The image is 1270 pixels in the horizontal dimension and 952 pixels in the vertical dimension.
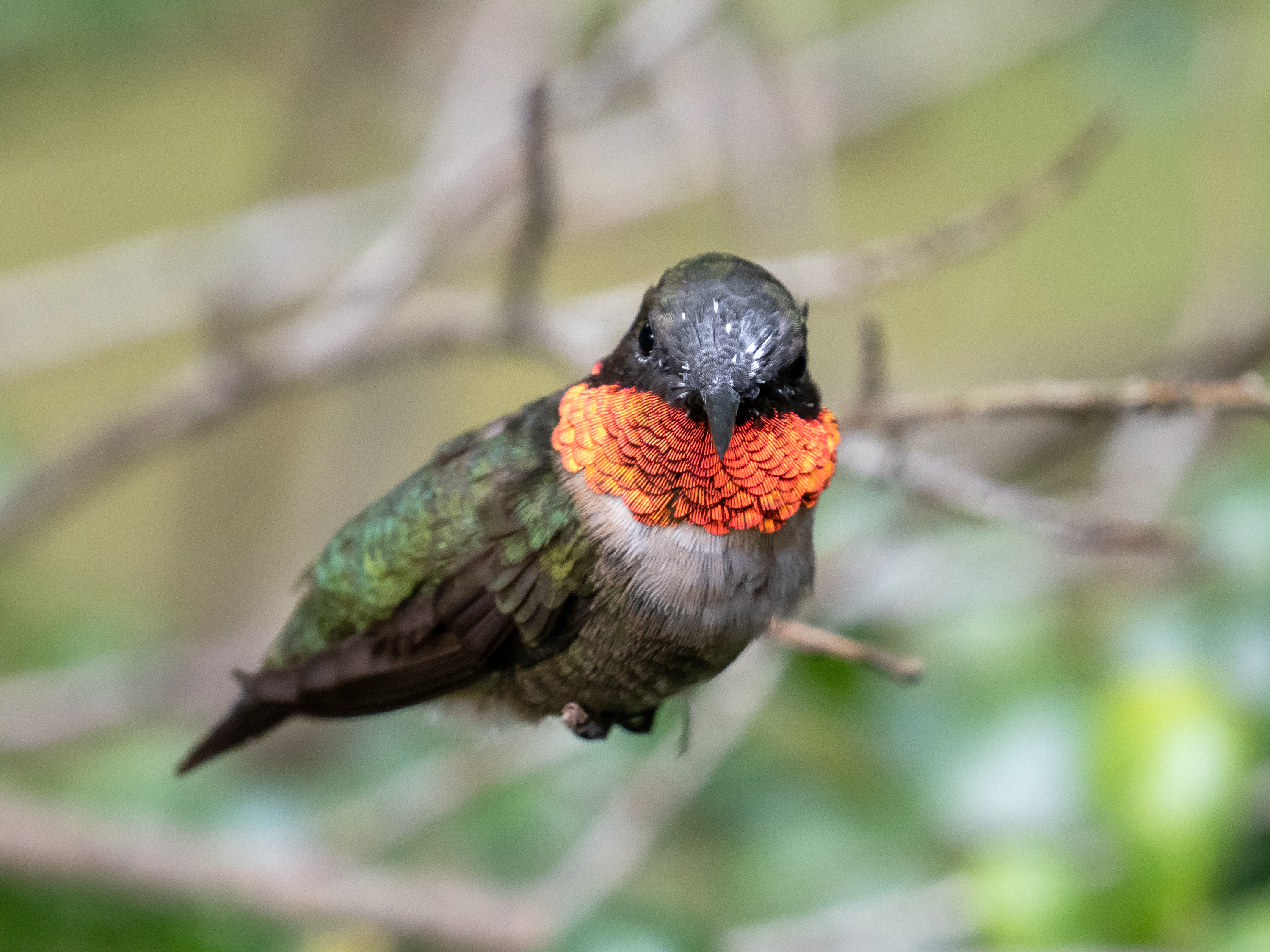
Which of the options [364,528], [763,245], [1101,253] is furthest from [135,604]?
[1101,253]

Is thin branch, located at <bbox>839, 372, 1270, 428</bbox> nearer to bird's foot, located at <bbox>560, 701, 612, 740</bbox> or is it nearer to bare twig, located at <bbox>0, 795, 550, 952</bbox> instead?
bird's foot, located at <bbox>560, 701, 612, 740</bbox>

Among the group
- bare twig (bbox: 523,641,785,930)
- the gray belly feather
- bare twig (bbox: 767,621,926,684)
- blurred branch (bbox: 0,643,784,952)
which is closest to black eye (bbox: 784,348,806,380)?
the gray belly feather

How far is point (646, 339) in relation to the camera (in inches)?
35.3

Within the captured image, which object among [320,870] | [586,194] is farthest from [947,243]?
[586,194]

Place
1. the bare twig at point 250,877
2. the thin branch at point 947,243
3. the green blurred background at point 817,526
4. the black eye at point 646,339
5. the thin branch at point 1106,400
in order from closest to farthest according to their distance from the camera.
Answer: the black eye at point 646,339
the thin branch at point 1106,400
the thin branch at point 947,243
the green blurred background at point 817,526
the bare twig at point 250,877

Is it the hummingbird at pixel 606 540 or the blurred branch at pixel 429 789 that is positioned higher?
the hummingbird at pixel 606 540

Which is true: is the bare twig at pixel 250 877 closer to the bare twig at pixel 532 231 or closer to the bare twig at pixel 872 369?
the bare twig at pixel 532 231

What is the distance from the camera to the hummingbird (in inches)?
33.4

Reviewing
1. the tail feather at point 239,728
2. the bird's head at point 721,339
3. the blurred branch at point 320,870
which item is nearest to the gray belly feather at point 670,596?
the bird's head at point 721,339

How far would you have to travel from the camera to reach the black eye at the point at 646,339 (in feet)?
2.89

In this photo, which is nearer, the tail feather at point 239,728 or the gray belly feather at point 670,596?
the gray belly feather at point 670,596

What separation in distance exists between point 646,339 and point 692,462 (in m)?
0.10

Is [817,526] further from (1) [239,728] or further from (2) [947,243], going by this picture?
(1) [239,728]

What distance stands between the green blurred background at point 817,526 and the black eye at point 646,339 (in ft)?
2.36
